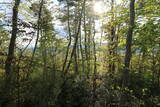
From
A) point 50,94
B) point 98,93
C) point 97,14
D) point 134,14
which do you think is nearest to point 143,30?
point 134,14

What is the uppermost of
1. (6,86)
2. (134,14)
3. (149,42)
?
(134,14)

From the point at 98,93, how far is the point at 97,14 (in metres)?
8.78

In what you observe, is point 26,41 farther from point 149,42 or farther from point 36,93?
point 149,42

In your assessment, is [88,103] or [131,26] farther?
[88,103]

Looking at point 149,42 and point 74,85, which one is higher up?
point 149,42

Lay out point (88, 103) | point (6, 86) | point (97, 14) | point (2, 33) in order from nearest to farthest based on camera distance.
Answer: point (6, 86) → point (2, 33) → point (88, 103) → point (97, 14)

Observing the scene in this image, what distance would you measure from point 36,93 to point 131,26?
176 inches

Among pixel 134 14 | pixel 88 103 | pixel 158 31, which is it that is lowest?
pixel 88 103

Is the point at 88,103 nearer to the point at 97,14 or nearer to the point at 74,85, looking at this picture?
the point at 74,85

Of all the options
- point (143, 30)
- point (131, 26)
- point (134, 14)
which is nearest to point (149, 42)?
point (143, 30)

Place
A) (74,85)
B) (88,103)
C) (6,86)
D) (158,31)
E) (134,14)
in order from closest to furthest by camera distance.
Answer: (158,31), (134,14), (6,86), (88,103), (74,85)

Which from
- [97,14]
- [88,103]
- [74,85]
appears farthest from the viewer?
[97,14]

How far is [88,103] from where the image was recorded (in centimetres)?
738

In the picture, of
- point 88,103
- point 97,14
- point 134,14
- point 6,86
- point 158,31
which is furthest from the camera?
point 97,14
